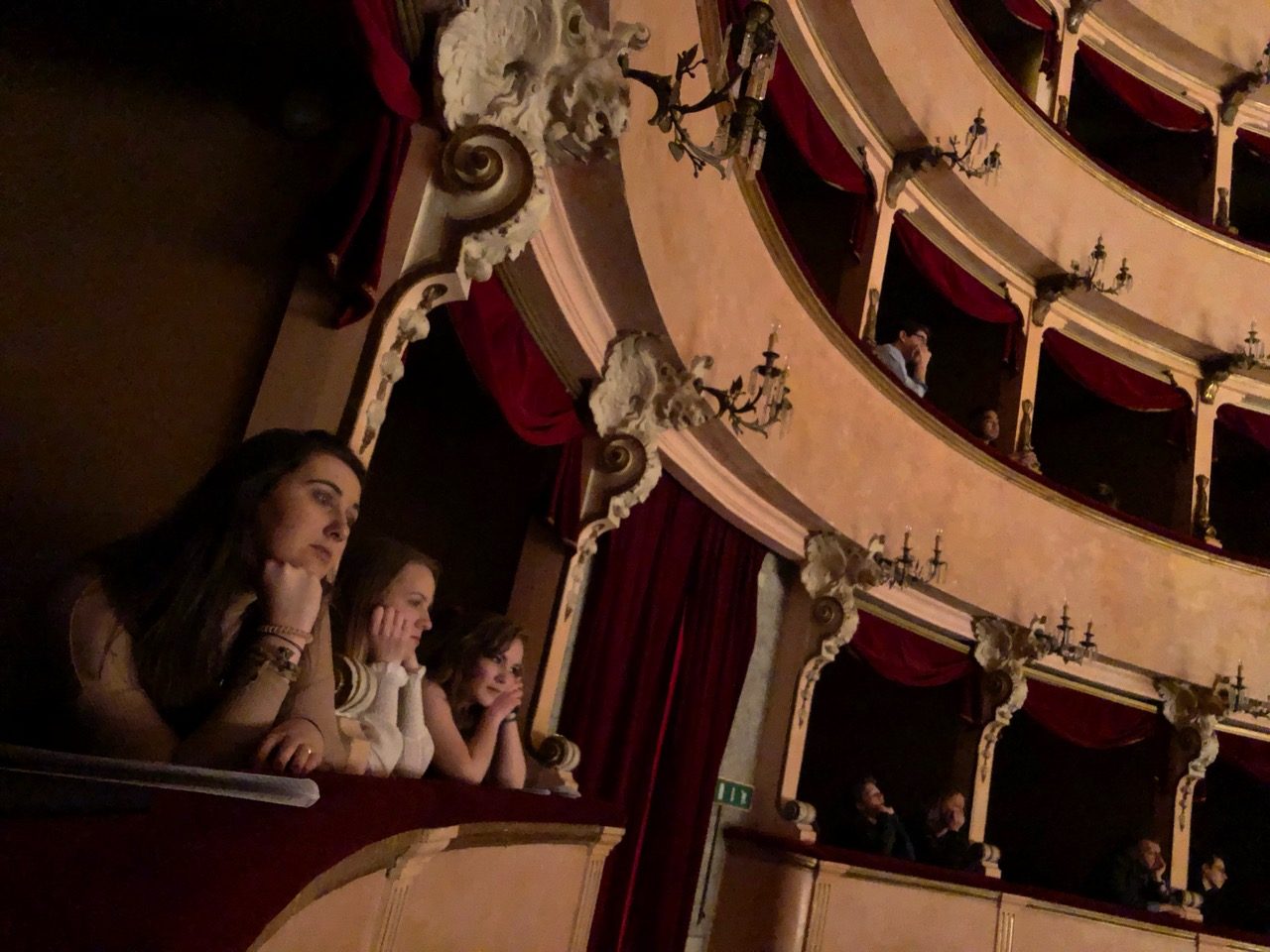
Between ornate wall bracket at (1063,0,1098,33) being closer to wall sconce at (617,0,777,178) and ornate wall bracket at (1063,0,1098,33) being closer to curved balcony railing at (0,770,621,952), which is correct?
wall sconce at (617,0,777,178)

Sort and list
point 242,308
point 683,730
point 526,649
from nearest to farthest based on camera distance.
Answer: point 242,308
point 526,649
point 683,730

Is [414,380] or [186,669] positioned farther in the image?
[414,380]

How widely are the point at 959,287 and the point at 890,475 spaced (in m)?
2.34

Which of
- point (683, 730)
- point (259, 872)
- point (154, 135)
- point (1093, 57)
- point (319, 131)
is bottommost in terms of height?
point (259, 872)

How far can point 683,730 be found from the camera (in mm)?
5059

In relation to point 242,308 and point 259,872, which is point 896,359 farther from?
point 259,872

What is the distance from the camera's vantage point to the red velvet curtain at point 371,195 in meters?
2.10

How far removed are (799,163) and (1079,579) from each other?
3.91 metres

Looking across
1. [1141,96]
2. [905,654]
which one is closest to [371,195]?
[905,654]

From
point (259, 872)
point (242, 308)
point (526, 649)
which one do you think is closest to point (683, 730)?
point (526, 649)

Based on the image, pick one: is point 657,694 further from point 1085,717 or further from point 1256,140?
point 1256,140

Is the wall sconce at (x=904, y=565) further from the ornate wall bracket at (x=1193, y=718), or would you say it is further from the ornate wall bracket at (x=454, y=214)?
the ornate wall bracket at (x=454, y=214)

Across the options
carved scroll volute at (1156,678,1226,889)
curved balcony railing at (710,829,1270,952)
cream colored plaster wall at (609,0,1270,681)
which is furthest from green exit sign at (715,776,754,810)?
carved scroll volute at (1156,678,1226,889)

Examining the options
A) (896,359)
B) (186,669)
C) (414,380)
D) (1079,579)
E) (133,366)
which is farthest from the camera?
(1079,579)
